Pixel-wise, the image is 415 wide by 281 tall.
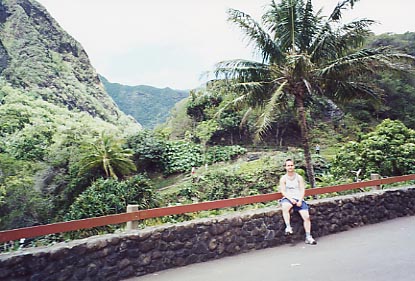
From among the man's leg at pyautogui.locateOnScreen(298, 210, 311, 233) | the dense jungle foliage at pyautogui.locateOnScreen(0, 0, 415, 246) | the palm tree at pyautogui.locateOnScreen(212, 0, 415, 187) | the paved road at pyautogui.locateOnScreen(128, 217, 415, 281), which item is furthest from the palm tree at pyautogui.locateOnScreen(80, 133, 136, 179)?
the paved road at pyautogui.locateOnScreen(128, 217, 415, 281)

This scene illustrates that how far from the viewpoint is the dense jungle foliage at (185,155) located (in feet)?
38.2

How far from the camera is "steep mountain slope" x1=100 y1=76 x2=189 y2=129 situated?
2233 inches

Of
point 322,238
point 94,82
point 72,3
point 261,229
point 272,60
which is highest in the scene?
point 72,3

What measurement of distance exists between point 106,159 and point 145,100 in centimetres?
4626

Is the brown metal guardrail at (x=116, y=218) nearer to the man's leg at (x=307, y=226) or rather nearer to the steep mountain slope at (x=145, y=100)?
the man's leg at (x=307, y=226)

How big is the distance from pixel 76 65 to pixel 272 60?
42278 millimetres

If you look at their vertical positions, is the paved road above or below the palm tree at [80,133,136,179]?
below

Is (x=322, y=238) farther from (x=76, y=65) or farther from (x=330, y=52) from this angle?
(x=76, y=65)

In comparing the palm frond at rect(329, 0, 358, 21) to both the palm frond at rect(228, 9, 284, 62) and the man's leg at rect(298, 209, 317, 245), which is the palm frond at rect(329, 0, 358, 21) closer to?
the palm frond at rect(228, 9, 284, 62)

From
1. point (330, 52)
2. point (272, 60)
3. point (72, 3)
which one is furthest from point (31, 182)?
point (72, 3)

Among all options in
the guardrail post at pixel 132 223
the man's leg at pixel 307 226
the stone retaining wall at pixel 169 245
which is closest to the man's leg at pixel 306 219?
the man's leg at pixel 307 226

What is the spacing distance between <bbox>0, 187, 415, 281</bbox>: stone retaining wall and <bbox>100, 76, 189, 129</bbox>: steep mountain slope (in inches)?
1927

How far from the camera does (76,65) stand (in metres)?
47.4

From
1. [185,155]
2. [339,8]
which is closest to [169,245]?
[339,8]
